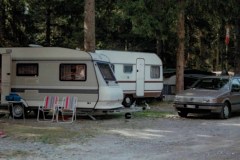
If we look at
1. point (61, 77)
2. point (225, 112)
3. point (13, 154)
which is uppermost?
point (61, 77)

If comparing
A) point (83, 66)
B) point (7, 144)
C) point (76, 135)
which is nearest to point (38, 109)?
point (83, 66)

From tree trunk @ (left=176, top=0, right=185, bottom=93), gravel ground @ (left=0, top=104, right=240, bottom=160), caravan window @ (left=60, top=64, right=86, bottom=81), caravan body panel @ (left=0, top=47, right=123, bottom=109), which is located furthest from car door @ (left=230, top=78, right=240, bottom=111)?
tree trunk @ (left=176, top=0, right=185, bottom=93)

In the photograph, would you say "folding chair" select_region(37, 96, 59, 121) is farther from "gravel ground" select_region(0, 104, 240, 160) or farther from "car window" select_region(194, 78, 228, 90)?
"car window" select_region(194, 78, 228, 90)

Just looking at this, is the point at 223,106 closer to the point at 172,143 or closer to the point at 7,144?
the point at 172,143

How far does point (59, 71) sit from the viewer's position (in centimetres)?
1744

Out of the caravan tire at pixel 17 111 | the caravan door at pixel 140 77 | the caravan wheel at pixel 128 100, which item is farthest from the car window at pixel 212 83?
the caravan tire at pixel 17 111

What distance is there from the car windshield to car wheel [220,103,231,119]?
2.62ft

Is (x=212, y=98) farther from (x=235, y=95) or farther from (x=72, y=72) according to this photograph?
(x=72, y=72)

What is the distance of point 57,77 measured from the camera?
57.2 feet

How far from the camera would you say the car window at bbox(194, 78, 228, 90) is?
18.1m

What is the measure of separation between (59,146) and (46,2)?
65.9 feet

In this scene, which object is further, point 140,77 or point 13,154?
point 140,77

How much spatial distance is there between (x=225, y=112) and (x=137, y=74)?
23.4 feet

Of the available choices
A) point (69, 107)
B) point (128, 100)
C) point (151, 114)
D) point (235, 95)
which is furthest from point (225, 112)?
point (128, 100)
